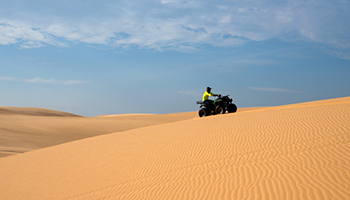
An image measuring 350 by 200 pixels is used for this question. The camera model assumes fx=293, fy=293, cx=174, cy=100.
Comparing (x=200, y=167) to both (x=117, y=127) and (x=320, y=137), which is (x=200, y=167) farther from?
(x=117, y=127)

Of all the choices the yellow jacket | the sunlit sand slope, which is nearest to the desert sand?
the yellow jacket

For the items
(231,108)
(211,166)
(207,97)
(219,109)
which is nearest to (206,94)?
(207,97)

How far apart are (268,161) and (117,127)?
24725 mm

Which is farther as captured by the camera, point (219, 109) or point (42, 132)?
point (42, 132)

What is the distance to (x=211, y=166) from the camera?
22.6 ft

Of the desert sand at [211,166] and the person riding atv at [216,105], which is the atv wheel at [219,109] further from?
the desert sand at [211,166]

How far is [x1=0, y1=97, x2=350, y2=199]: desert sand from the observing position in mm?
5224

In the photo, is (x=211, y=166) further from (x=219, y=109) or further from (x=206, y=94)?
(x=219, y=109)

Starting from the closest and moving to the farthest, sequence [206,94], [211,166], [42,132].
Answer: [211,166] → [206,94] → [42,132]

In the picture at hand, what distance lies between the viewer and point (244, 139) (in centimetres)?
902

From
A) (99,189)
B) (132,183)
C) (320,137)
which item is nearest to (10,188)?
(99,189)

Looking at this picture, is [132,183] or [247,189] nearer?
[247,189]

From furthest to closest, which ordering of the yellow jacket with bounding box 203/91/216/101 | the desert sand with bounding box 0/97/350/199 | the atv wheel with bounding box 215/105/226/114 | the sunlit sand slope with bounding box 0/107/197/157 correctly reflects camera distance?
the sunlit sand slope with bounding box 0/107/197/157, the atv wheel with bounding box 215/105/226/114, the yellow jacket with bounding box 203/91/216/101, the desert sand with bounding box 0/97/350/199

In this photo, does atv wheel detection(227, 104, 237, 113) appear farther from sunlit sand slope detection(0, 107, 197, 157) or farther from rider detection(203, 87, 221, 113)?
sunlit sand slope detection(0, 107, 197, 157)
